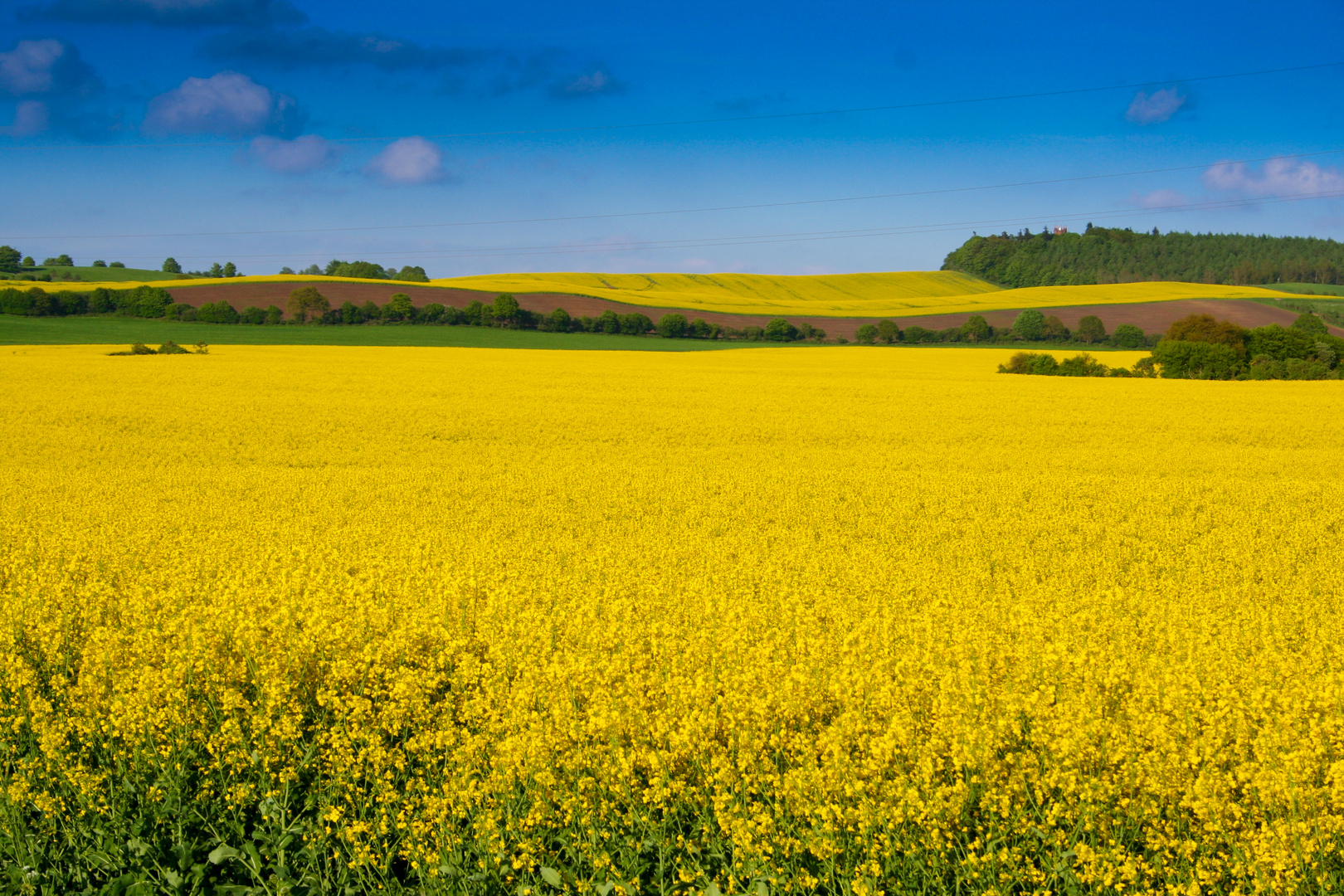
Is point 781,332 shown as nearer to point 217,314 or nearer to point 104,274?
point 217,314

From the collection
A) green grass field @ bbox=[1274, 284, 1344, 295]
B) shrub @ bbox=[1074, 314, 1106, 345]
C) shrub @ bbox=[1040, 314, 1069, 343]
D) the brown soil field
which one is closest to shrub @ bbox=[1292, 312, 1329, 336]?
the brown soil field

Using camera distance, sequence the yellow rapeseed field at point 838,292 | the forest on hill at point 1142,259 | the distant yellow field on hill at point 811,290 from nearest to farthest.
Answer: the distant yellow field on hill at point 811,290 → the yellow rapeseed field at point 838,292 → the forest on hill at point 1142,259

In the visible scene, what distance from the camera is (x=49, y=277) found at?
94.1m

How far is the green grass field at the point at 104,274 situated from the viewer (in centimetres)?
9581

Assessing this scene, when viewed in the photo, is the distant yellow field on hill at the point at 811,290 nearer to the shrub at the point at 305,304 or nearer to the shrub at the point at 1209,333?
the shrub at the point at 305,304

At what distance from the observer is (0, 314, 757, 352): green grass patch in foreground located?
50.2 m

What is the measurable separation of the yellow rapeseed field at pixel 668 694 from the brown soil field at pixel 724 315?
59.0 meters

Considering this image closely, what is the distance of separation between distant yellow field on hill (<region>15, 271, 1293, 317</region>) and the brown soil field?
9.60ft

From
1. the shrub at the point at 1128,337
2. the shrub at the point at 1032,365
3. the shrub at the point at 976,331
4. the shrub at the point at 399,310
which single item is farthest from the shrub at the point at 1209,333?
the shrub at the point at 399,310

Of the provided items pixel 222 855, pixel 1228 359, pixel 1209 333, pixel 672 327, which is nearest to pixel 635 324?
pixel 672 327

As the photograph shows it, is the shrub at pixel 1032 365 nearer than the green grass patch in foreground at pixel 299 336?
Yes

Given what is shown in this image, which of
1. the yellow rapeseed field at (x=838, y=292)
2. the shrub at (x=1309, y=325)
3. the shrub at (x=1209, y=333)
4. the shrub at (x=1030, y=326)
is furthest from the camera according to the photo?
the yellow rapeseed field at (x=838, y=292)

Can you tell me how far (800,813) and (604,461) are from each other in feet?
37.5

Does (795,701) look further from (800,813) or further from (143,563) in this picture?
(143,563)
